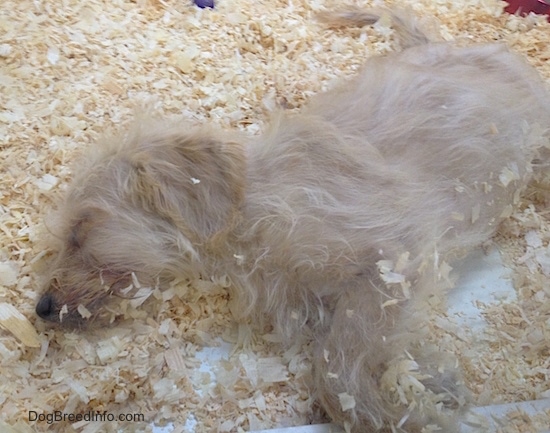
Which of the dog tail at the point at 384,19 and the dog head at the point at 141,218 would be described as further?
the dog tail at the point at 384,19

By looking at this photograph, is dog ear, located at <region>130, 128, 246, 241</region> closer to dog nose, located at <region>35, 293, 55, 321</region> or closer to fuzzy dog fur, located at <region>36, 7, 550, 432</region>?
fuzzy dog fur, located at <region>36, 7, 550, 432</region>

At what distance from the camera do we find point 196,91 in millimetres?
2799

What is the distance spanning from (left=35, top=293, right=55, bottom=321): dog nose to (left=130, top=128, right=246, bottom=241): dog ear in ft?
1.42

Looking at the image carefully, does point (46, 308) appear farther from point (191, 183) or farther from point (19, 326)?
point (191, 183)

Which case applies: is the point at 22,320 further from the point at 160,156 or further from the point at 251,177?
the point at 251,177

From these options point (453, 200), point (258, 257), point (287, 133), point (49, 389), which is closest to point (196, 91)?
point (287, 133)

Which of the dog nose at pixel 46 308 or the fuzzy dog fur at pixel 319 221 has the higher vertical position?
the fuzzy dog fur at pixel 319 221

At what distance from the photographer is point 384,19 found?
3.13 m

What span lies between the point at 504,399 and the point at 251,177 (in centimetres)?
113

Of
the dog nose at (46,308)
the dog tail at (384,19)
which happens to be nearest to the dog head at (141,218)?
the dog nose at (46,308)

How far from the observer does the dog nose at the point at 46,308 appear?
6.70 feet

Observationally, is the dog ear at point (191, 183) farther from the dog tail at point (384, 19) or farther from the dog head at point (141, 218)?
the dog tail at point (384, 19)

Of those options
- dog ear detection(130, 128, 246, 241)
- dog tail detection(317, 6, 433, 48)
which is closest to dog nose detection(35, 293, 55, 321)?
dog ear detection(130, 128, 246, 241)

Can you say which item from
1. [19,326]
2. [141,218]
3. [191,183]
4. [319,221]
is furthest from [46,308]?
[319,221]
